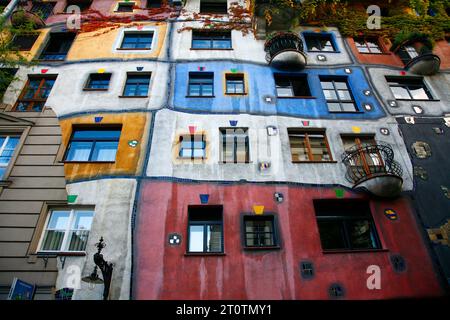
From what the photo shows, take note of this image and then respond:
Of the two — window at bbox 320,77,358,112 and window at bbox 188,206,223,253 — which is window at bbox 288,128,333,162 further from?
window at bbox 188,206,223,253

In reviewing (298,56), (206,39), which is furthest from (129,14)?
(298,56)

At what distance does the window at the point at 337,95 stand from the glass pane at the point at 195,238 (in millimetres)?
6855

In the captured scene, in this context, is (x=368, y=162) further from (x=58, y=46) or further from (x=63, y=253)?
(x=58, y=46)

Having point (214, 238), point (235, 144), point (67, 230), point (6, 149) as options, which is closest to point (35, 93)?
point (6, 149)

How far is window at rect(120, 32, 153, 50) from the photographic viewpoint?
49.8 feet

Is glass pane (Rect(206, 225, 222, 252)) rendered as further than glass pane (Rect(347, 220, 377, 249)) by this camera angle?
No

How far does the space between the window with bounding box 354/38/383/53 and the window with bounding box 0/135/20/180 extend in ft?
47.8

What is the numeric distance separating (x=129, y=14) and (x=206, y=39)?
171 inches

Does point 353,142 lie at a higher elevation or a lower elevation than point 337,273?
higher

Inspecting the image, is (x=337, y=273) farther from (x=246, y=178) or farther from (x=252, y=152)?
(x=252, y=152)

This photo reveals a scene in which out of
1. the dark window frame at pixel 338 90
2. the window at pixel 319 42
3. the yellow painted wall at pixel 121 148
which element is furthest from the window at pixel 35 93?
the window at pixel 319 42

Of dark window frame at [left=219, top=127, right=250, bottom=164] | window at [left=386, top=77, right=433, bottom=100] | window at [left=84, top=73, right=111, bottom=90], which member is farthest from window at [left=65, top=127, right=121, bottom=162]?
window at [left=386, top=77, right=433, bottom=100]

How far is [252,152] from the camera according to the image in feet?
36.6

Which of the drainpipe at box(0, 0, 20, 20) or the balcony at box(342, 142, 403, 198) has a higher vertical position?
the drainpipe at box(0, 0, 20, 20)
